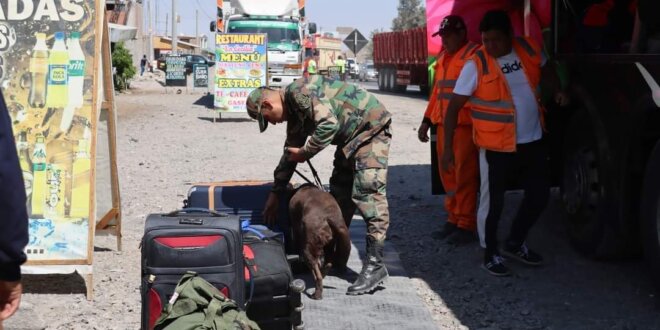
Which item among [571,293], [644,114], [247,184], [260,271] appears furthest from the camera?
[247,184]

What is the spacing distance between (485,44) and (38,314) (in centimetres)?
333

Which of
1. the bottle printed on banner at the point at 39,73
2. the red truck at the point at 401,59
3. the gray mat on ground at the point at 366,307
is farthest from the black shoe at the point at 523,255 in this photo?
the red truck at the point at 401,59

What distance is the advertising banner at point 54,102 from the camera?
5.82 meters

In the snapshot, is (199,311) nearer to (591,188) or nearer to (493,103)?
(493,103)

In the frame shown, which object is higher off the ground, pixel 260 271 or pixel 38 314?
pixel 260 271

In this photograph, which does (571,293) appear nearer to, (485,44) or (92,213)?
(485,44)

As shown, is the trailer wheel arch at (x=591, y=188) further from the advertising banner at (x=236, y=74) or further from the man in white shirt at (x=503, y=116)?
the advertising banner at (x=236, y=74)

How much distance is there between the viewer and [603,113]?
19.1 ft

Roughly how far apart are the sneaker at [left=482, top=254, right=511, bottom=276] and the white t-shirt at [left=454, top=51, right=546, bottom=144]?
0.85 meters

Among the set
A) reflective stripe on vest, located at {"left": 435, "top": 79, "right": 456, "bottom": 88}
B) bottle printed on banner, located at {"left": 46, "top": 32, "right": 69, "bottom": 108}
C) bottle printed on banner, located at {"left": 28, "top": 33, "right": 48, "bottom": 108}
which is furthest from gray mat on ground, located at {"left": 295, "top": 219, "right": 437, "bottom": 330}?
bottle printed on banner, located at {"left": 28, "top": 33, "right": 48, "bottom": 108}

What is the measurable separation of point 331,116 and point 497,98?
125 centimetres

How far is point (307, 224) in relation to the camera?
5.45 meters

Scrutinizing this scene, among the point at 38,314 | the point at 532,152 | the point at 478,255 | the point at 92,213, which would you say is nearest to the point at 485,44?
the point at 532,152

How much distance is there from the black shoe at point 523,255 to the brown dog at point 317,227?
1303mm
